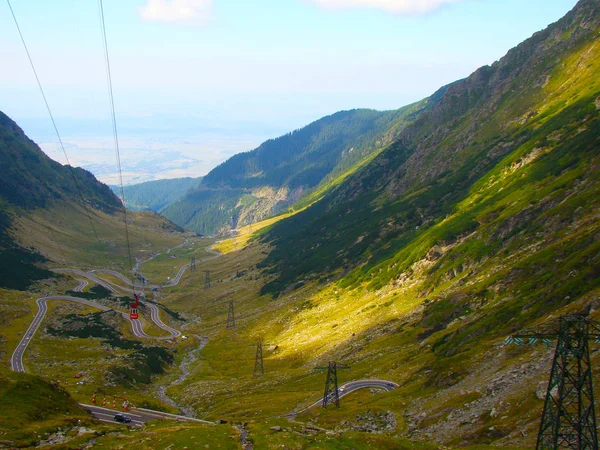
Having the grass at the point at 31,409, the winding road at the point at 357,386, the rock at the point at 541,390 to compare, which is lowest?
the winding road at the point at 357,386

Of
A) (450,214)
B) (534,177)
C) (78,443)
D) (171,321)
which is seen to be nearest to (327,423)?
(78,443)

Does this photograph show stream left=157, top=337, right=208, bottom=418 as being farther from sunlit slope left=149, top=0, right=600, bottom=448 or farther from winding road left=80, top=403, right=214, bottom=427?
winding road left=80, top=403, right=214, bottom=427

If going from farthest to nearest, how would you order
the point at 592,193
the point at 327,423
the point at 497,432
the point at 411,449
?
1. the point at 592,193
2. the point at 327,423
3. the point at 497,432
4. the point at 411,449

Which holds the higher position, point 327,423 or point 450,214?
point 450,214

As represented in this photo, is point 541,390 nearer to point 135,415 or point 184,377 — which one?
point 135,415

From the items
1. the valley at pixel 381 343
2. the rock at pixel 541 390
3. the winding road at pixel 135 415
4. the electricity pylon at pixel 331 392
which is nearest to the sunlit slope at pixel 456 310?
the valley at pixel 381 343

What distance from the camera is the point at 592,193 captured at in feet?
349

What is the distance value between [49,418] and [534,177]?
13604 centimetres

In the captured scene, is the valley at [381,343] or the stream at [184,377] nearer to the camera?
the valley at [381,343]

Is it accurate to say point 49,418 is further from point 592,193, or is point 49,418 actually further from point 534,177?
point 534,177

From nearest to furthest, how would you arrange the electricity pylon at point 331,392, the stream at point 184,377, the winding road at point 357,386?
the electricity pylon at point 331,392
the winding road at point 357,386
the stream at point 184,377

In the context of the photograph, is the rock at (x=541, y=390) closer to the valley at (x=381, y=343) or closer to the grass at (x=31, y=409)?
the valley at (x=381, y=343)

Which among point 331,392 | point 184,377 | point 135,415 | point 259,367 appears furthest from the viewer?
point 184,377

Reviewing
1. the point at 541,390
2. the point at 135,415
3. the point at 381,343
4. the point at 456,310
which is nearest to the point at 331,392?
the point at 381,343
